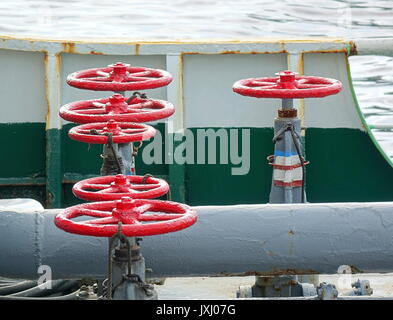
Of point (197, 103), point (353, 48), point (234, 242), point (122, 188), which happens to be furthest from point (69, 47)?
point (122, 188)

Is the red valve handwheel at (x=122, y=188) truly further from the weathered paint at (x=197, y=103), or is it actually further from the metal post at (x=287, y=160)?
the weathered paint at (x=197, y=103)

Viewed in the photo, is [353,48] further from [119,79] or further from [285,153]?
[119,79]

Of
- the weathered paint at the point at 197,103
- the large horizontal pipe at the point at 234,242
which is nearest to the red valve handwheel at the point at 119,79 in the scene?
the large horizontal pipe at the point at 234,242

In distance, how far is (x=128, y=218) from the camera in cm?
408

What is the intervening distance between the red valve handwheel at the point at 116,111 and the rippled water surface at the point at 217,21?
8.75 metres

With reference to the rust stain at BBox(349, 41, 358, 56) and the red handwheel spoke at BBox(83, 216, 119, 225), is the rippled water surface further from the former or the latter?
the red handwheel spoke at BBox(83, 216, 119, 225)

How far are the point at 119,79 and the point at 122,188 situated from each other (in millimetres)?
1595

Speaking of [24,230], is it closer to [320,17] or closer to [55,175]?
[55,175]

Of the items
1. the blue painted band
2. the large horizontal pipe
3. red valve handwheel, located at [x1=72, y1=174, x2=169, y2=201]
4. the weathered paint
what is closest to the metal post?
the blue painted band

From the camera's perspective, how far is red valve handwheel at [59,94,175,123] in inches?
213

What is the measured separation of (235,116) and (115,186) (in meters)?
3.37

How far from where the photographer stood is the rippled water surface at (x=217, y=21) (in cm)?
1584

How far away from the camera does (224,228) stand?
16.7 feet

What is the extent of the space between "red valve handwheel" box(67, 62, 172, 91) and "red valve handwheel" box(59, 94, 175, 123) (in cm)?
9
